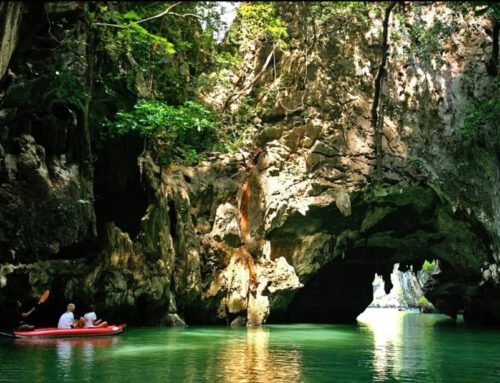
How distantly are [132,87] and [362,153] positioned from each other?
8098mm

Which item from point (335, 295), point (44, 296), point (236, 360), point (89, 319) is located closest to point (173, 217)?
point (89, 319)

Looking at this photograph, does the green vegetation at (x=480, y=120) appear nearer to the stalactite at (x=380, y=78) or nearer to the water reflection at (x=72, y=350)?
the water reflection at (x=72, y=350)

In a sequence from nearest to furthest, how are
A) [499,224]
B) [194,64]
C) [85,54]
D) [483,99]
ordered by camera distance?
1. [85,54]
2. [499,224]
3. [483,99]
4. [194,64]

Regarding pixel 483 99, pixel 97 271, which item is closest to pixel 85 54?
pixel 97 271

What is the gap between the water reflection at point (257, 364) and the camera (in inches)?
277

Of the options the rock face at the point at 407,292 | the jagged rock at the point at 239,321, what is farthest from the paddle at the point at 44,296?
the rock face at the point at 407,292

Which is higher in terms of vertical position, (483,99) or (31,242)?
(483,99)

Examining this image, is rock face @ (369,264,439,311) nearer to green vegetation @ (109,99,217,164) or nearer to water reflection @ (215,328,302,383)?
green vegetation @ (109,99,217,164)

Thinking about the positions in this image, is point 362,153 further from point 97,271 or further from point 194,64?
point 97,271

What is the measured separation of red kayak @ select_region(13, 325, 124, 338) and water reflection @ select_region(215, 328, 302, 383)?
326 centimetres

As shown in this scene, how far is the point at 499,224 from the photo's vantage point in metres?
17.2

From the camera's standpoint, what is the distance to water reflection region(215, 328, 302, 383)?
23.1 feet

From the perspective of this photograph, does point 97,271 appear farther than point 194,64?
No

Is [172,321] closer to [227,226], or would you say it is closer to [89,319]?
[227,226]
